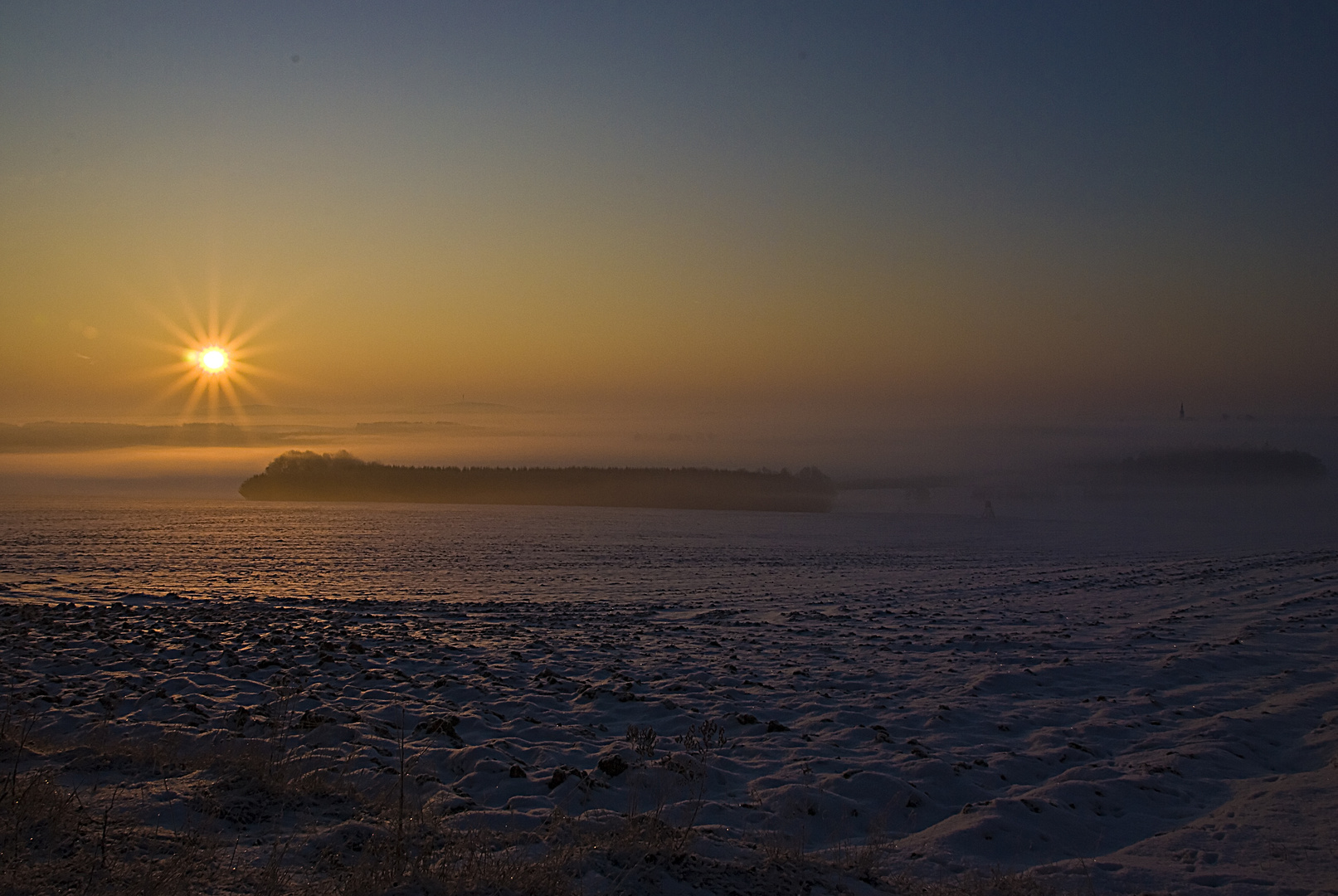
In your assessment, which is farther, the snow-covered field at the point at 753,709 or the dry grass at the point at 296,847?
the snow-covered field at the point at 753,709

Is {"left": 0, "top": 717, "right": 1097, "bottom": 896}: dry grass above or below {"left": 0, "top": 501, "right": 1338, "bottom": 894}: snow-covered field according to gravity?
above

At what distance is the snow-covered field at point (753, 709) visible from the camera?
8.31 metres

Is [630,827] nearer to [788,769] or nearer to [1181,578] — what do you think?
[788,769]

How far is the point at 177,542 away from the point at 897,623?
4239 centimetres

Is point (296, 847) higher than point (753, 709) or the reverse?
higher

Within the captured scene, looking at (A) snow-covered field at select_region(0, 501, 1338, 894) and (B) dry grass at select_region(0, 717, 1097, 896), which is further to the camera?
(A) snow-covered field at select_region(0, 501, 1338, 894)

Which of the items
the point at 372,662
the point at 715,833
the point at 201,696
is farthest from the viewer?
the point at 372,662

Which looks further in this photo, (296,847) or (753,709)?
(753,709)

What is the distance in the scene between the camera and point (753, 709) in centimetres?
1325

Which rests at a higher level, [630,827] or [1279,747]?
[630,827]

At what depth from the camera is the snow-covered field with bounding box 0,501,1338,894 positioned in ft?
27.3

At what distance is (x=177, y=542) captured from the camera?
4809cm

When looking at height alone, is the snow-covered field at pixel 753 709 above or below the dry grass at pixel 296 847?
below

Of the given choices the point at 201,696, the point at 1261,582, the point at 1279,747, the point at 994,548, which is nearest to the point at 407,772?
the point at 201,696
